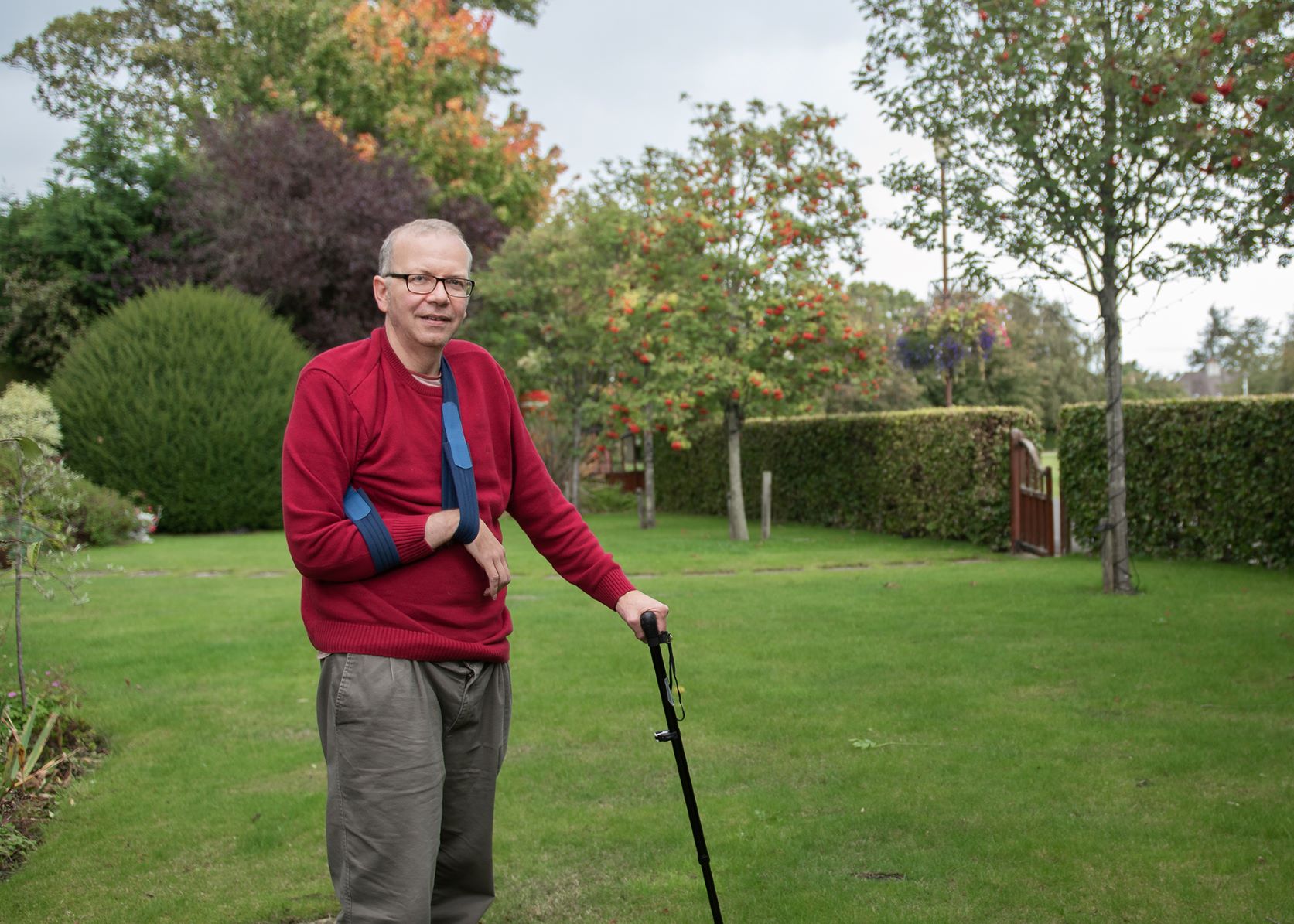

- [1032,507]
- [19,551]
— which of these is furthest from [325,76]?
[19,551]

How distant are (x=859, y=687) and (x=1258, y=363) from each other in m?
61.0

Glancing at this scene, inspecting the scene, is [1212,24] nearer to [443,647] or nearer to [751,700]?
[751,700]

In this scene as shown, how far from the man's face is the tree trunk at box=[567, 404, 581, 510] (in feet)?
67.4

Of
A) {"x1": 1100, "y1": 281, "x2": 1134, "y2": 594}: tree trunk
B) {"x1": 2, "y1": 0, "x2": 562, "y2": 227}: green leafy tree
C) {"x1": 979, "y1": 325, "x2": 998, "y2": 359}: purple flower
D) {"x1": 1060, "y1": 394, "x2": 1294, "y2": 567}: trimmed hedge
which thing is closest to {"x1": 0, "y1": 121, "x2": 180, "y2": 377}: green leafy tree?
{"x1": 2, "y1": 0, "x2": 562, "y2": 227}: green leafy tree

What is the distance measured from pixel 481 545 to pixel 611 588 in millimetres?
471

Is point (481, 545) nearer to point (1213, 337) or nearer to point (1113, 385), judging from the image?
point (1113, 385)

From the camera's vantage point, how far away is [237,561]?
1673 cm

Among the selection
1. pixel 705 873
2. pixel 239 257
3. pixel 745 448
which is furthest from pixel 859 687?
pixel 239 257

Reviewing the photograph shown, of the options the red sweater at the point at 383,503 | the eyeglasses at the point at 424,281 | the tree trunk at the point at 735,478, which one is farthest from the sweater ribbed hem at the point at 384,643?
the tree trunk at the point at 735,478

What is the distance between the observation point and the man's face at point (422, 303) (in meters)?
2.75

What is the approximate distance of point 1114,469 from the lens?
10.5m

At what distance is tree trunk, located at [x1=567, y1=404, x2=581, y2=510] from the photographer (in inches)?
970

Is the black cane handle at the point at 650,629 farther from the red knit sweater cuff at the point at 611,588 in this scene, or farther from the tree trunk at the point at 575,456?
the tree trunk at the point at 575,456

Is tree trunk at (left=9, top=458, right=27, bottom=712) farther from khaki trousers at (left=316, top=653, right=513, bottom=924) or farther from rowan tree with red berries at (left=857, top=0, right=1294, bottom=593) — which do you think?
rowan tree with red berries at (left=857, top=0, right=1294, bottom=593)
